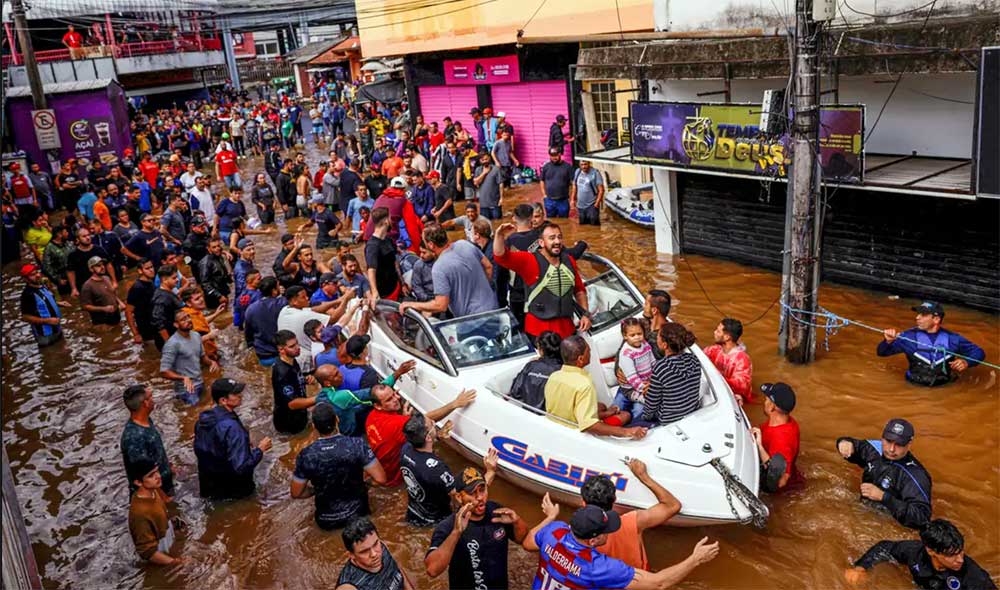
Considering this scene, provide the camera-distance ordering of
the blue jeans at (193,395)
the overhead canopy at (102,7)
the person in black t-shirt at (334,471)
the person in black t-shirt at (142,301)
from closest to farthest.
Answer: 1. the person in black t-shirt at (334,471)
2. the blue jeans at (193,395)
3. the person in black t-shirt at (142,301)
4. the overhead canopy at (102,7)

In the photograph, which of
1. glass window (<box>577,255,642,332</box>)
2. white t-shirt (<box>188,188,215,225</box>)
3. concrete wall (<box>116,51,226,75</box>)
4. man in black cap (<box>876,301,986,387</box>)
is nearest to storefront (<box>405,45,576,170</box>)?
white t-shirt (<box>188,188,215,225</box>)

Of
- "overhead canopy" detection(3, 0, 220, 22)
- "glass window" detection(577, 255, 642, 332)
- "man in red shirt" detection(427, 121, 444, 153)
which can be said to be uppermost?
"overhead canopy" detection(3, 0, 220, 22)

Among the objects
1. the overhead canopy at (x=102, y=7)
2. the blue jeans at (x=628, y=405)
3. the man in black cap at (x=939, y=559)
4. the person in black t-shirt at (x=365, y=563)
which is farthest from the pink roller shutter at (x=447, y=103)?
the overhead canopy at (x=102, y=7)

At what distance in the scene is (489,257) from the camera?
381 inches

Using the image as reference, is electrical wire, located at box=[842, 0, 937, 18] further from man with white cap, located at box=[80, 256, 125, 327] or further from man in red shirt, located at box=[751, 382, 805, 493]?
man with white cap, located at box=[80, 256, 125, 327]

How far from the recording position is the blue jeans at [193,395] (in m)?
9.66

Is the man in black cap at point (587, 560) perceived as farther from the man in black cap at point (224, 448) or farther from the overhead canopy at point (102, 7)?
the overhead canopy at point (102, 7)

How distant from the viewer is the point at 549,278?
299 inches

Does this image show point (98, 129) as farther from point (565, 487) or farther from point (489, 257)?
point (565, 487)

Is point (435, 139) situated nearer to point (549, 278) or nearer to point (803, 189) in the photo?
point (803, 189)

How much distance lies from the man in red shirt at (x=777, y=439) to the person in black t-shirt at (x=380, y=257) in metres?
4.40

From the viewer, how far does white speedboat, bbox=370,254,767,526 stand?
589 centimetres

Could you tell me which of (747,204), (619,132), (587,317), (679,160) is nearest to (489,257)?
(587,317)

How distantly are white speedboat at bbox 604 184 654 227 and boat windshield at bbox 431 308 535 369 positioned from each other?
7.98m
